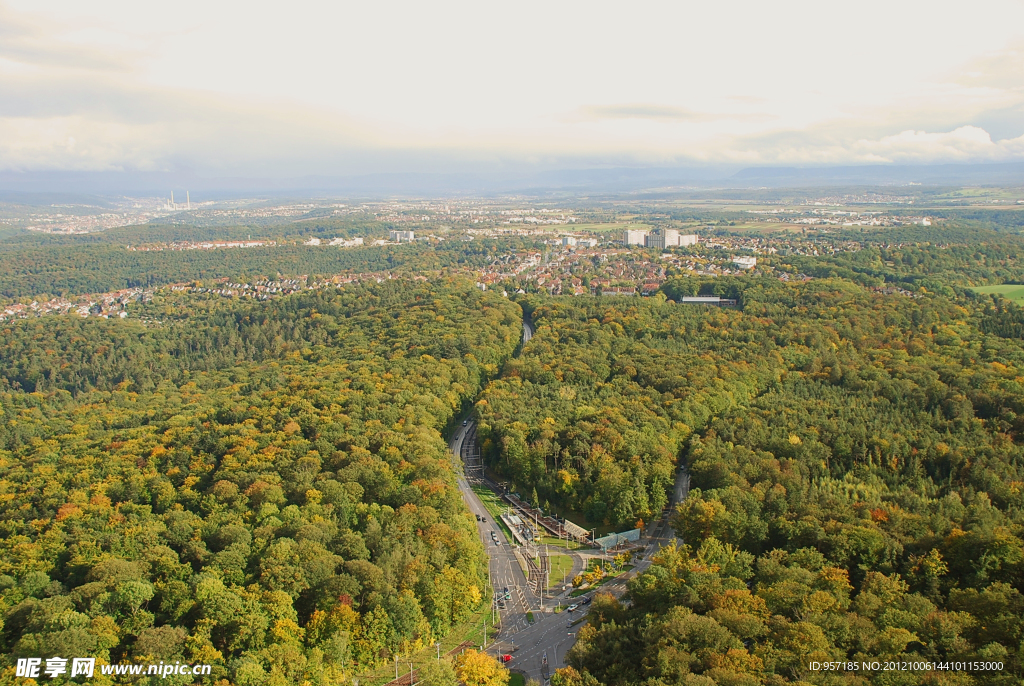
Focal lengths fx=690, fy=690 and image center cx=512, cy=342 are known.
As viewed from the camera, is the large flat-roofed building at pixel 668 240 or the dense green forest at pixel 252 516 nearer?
the dense green forest at pixel 252 516

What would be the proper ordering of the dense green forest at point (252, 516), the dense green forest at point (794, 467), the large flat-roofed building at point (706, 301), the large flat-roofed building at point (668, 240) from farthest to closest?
the large flat-roofed building at point (668, 240)
the large flat-roofed building at point (706, 301)
the dense green forest at point (252, 516)
the dense green forest at point (794, 467)

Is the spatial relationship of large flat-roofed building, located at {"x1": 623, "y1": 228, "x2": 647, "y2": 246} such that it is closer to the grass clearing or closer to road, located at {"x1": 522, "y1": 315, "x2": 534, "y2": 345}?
road, located at {"x1": 522, "y1": 315, "x2": 534, "y2": 345}

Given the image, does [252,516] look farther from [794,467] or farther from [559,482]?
[794,467]

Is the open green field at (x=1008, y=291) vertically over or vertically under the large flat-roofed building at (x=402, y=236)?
under

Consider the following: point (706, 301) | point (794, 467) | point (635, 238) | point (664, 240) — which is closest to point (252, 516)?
point (794, 467)

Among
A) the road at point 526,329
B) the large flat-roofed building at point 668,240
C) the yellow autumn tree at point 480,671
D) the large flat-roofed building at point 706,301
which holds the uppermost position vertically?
the large flat-roofed building at point 668,240

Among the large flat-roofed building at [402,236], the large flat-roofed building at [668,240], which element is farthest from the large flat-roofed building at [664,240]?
the large flat-roofed building at [402,236]

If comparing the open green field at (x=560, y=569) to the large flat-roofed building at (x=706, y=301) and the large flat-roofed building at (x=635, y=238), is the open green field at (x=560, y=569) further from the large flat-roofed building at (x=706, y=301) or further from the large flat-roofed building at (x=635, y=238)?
the large flat-roofed building at (x=635, y=238)
